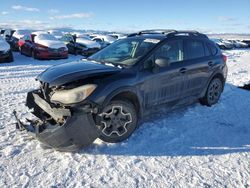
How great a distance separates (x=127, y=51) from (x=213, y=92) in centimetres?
259

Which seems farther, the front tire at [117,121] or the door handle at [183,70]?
the door handle at [183,70]

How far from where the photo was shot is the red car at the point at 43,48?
15.4 meters

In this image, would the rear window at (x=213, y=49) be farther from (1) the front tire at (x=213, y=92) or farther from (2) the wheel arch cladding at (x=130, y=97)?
(2) the wheel arch cladding at (x=130, y=97)

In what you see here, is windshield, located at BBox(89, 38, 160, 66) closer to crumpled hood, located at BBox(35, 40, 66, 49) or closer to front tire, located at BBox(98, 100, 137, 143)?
front tire, located at BBox(98, 100, 137, 143)

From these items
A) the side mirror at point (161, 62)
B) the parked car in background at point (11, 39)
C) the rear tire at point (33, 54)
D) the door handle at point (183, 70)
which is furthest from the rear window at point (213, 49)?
the parked car in background at point (11, 39)

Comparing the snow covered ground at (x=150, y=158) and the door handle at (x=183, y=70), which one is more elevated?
the door handle at (x=183, y=70)

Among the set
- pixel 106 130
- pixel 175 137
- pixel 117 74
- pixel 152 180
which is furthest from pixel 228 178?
pixel 117 74

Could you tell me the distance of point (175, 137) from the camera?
15.5ft

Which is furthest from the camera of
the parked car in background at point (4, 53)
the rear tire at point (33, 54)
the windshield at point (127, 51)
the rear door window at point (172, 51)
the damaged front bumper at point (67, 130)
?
the rear tire at point (33, 54)

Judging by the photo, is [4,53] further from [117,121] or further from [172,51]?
[117,121]

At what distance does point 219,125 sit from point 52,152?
316 cm

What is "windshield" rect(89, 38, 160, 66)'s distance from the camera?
485 cm

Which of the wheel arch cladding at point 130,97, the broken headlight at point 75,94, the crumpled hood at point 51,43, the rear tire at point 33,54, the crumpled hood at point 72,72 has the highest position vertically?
the crumpled hood at point 72,72

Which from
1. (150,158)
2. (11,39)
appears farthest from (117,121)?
(11,39)
